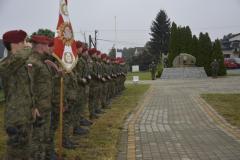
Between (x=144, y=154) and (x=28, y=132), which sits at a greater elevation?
(x=28, y=132)

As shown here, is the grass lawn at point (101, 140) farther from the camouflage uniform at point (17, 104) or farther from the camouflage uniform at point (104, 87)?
the camouflage uniform at point (17, 104)

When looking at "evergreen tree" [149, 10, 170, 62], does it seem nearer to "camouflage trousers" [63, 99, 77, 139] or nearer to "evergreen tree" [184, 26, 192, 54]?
"evergreen tree" [184, 26, 192, 54]

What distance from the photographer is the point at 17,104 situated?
5828 mm

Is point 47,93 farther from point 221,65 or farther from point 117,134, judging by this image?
point 221,65

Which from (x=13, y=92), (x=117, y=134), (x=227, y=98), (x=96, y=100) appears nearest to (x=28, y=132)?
(x=13, y=92)

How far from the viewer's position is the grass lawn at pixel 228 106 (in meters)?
12.3

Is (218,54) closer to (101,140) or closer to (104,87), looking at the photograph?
(104,87)

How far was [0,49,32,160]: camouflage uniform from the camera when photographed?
5.74m

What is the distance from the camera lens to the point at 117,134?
10.1 metres

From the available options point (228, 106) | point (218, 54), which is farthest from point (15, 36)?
point (218, 54)

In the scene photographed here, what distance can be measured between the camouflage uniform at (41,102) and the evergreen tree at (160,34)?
76.0m

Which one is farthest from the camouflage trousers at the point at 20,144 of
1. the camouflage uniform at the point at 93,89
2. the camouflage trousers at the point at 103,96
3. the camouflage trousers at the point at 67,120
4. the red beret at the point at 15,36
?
the camouflage trousers at the point at 103,96

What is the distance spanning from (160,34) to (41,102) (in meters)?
79.6

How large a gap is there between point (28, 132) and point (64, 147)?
2.70 meters
